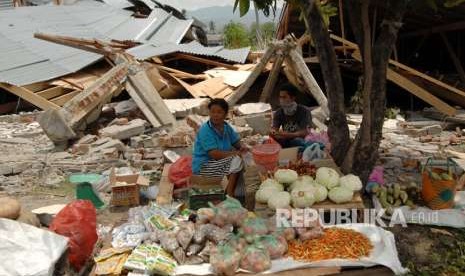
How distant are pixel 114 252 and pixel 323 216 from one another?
6.64ft

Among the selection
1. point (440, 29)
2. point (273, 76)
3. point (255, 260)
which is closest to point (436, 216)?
point (255, 260)

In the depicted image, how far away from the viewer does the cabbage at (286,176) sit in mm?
4430

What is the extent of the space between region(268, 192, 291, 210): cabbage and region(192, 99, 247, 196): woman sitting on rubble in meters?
0.83

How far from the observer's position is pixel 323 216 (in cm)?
421

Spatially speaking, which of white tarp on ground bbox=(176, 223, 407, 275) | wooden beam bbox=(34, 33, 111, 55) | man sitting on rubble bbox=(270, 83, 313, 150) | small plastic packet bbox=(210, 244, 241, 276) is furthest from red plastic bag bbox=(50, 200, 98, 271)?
wooden beam bbox=(34, 33, 111, 55)

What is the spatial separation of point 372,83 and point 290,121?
4.97 ft

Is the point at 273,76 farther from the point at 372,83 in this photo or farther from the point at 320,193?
the point at 320,193

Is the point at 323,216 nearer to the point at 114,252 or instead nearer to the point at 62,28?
the point at 114,252

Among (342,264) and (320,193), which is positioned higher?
(320,193)

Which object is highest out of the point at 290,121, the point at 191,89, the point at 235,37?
the point at 235,37

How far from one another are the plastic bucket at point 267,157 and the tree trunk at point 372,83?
844 mm

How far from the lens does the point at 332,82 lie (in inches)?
190

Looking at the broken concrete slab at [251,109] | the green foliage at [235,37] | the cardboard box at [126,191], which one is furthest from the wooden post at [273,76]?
the green foliage at [235,37]

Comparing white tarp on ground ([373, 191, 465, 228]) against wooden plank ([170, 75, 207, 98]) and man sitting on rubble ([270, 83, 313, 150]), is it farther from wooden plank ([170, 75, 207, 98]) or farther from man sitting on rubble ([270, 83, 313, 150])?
wooden plank ([170, 75, 207, 98])
